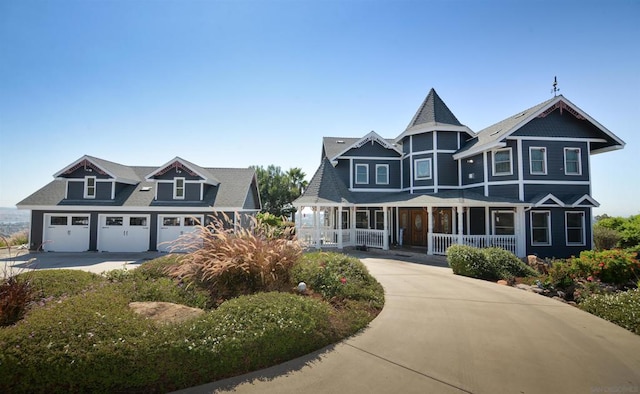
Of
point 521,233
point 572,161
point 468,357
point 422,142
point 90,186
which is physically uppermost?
point 422,142

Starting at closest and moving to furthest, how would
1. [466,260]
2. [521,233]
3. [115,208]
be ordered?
[466,260] < [521,233] < [115,208]

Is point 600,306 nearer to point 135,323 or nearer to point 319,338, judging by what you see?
point 319,338

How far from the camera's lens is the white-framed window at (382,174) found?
20.2 metres

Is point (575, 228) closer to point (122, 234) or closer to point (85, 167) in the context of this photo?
point (122, 234)

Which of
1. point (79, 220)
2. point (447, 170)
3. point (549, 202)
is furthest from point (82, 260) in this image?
point (549, 202)

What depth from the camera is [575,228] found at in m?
14.5

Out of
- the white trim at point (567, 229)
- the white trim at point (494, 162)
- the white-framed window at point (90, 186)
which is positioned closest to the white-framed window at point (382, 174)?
the white trim at point (494, 162)

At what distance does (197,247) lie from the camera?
707 centimetres

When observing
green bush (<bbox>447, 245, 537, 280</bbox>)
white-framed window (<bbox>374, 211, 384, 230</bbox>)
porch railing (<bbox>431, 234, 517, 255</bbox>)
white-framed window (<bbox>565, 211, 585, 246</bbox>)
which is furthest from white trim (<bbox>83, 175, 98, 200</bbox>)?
white-framed window (<bbox>565, 211, 585, 246</bbox>)

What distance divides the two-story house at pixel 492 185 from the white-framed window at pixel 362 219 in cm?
91

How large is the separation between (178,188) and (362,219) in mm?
12657

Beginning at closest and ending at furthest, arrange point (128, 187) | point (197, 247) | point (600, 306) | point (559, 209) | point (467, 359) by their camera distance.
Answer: point (467, 359)
point (600, 306)
point (197, 247)
point (559, 209)
point (128, 187)

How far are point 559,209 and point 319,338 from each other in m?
15.7

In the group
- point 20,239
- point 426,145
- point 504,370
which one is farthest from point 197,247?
point 20,239
